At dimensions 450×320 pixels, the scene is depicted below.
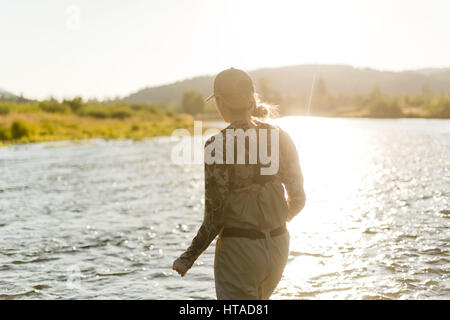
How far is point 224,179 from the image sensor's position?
3414 millimetres

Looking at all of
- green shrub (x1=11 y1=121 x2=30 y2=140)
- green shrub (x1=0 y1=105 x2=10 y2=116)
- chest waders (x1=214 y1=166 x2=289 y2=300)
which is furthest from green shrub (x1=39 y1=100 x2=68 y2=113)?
chest waders (x1=214 y1=166 x2=289 y2=300)

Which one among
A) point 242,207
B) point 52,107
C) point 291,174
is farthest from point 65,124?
point 242,207

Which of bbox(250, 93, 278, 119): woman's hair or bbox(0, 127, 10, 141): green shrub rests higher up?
bbox(250, 93, 278, 119): woman's hair

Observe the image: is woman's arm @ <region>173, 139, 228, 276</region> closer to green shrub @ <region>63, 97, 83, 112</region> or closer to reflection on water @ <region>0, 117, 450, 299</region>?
reflection on water @ <region>0, 117, 450, 299</region>

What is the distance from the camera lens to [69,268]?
8688 mm

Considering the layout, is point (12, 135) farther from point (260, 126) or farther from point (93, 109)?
point (260, 126)

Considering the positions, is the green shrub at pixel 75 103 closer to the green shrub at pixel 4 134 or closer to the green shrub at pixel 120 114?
the green shrub at pixel 120 114

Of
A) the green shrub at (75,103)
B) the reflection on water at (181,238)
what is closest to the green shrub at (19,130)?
the reflection on water at (181,238)

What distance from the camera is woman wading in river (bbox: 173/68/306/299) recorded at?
11.3 feet

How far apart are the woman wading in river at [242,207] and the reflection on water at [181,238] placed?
363 cm

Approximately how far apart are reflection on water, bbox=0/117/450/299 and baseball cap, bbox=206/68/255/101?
422cm

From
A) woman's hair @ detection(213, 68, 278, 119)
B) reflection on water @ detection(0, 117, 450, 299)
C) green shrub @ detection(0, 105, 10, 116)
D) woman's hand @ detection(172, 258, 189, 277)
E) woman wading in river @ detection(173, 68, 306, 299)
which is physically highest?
green shrub @ detection(0, 105, 10, 116)

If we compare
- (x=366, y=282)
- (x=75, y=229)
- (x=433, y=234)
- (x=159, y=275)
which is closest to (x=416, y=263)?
(x=366, y=282)
